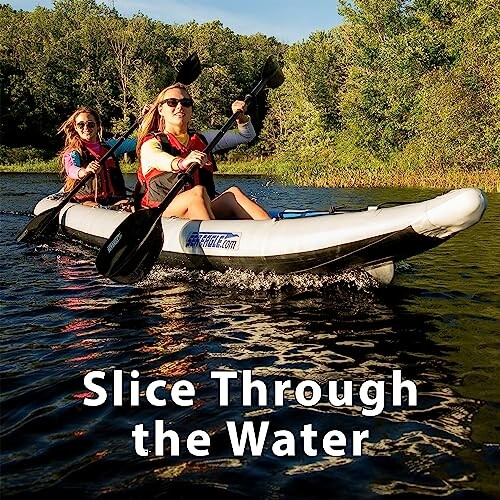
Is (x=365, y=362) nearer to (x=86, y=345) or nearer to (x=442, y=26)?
(x=86, y=345)

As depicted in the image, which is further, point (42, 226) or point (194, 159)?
point (42, 226)

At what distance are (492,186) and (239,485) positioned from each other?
16305 mm

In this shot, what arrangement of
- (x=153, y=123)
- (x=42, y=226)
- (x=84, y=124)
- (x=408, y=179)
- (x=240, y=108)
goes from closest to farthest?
(x=153, y=123)
(x=240, y=108)
(x=42, y=226)
(x=84, y=124)
(x=408, y=179)

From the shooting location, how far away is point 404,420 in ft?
9.74

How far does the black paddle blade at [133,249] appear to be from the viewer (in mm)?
5551

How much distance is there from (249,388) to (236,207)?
10.0 feet

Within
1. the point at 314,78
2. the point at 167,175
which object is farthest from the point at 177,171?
the point at 314,78

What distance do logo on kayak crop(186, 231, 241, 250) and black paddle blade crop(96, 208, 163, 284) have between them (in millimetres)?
330

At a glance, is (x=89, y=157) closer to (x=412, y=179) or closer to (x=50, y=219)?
(x=50, y=219)

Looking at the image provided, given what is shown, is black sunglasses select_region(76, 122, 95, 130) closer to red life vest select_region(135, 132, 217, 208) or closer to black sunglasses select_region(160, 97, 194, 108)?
red life vest select_region(135, 132, 217, 208)

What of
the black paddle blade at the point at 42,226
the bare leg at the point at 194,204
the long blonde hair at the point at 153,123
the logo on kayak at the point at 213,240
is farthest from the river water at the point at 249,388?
the black paddle blade at the point at 42,226

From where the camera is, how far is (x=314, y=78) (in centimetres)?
3152

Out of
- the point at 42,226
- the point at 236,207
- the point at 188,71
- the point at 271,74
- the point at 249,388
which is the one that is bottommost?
the point at 249,388

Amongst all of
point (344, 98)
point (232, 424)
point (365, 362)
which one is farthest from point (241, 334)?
point (344, 98)
